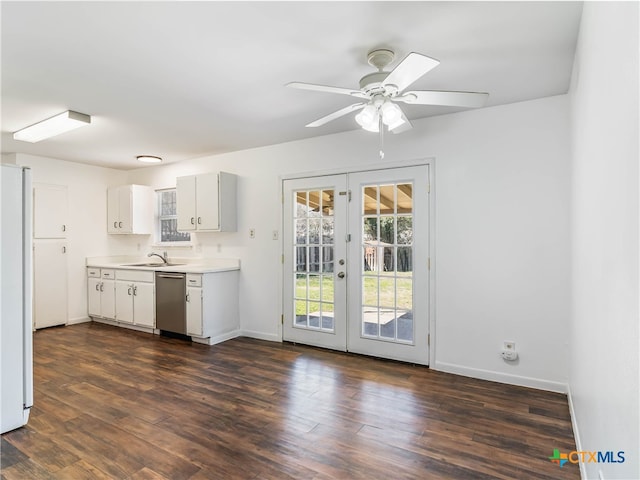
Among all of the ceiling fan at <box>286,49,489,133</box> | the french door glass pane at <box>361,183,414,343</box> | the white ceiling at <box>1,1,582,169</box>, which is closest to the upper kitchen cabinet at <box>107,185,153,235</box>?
the white ceiling at <box>1,1,582,169</box>

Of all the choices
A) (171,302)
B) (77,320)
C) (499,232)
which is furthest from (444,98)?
(77,320)

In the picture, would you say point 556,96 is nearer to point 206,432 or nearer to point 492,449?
point 492,449

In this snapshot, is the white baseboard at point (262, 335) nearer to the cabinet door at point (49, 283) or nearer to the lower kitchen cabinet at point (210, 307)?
the lower kitchen cabinet at point (210, 307)

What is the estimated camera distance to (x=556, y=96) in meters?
2.97

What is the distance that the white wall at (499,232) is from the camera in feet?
9.77

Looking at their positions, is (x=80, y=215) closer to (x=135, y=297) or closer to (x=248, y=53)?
(x=135, y=297)

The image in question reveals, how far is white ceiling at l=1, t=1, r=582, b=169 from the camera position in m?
1.90

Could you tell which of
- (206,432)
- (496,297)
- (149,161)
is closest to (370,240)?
(496,297)

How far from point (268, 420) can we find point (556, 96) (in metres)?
3.30

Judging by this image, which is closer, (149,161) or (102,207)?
(149,161)

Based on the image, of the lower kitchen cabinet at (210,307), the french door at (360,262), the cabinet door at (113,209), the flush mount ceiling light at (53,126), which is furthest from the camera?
the cabinet door at (113,209)

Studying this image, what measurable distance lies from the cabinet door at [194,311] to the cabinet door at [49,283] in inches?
88.6

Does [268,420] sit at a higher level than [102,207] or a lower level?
lower

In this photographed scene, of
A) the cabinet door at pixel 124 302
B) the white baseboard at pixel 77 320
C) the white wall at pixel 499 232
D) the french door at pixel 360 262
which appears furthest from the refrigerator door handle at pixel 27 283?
the white baseboard at pixel 77 320
